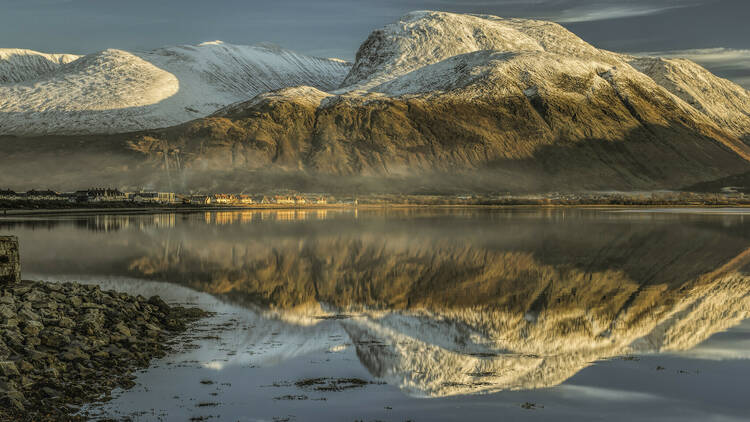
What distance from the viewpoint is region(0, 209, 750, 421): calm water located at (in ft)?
52.7

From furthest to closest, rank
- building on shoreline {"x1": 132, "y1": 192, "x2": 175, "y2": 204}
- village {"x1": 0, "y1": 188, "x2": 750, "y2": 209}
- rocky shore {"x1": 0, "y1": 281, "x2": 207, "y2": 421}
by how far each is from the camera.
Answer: building on shoreline {"x1": 132, "y1": 192, "x2": 175, "y2": 204}
village {"x1": 0, "y1": 188, "x2": 750, "y2": 209}
rocky shore {"x1": 0, "y1": 281, "x2": 207, "y2": 421}

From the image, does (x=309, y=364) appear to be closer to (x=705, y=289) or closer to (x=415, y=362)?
(x=415, y=362)

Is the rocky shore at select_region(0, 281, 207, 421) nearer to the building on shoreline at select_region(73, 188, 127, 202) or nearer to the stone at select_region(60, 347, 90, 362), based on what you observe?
the stone at select_region(60, 347, 90, 362)

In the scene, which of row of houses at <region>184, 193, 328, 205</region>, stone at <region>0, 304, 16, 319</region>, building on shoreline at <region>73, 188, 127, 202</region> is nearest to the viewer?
stone at <region>0, 304, 16, 319</region>

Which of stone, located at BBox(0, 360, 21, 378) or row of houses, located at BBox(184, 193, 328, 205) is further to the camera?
row of houses, located at BBox(184, 193, 328, 205)

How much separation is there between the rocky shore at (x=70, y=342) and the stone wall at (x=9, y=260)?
0.95ft

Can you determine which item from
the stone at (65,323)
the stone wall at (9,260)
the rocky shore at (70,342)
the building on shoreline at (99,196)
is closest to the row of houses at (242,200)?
the building on shoreline at (99,196)

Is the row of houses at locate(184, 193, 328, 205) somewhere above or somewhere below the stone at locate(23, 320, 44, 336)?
below

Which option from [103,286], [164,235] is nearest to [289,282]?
[103,286]

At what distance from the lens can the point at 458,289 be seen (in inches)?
1241

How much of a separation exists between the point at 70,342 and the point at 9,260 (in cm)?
829

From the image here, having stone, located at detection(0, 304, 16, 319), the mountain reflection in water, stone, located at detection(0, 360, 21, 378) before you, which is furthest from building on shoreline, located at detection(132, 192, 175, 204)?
stone, located at detection(0, 360, 21, 378)

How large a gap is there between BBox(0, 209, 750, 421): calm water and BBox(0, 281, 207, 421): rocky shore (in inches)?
28.0

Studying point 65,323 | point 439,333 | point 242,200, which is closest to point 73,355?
point 65,323
